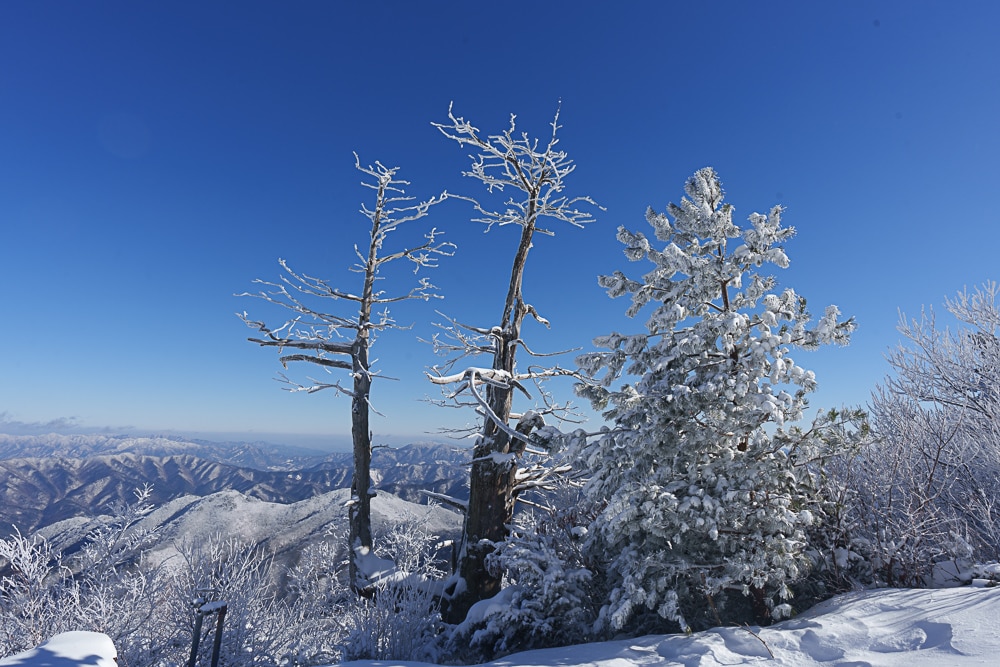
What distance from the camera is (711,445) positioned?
17.8 ft

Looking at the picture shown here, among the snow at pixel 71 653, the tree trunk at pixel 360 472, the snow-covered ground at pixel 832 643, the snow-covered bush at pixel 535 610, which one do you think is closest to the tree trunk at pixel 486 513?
the snow-covered bush at pixel 535 610

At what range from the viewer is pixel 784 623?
4.93m

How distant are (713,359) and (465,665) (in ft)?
16.6

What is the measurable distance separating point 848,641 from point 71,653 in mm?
6580

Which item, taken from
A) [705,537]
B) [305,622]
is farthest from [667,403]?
[305,622]

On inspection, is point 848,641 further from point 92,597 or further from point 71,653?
point 92,597

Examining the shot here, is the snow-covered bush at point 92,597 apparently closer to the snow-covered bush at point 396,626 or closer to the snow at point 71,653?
the snow-covered bush at point 396,626

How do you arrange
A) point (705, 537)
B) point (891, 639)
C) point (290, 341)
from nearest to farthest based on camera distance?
point (891, 639) → point (705, 537) → point (290, 341)

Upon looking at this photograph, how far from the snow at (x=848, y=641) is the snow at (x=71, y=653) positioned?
207 cm

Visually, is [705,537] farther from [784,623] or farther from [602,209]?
[602,209]

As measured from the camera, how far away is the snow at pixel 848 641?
3635mm

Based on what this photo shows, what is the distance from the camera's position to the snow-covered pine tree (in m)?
5.03

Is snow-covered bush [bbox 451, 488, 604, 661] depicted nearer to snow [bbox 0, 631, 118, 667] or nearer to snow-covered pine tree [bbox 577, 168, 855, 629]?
snow-covered pine tree [bbox 577, 168, 855, 629]

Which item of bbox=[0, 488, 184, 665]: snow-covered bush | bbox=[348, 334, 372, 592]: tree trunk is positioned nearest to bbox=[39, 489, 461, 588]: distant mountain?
bbox=[0, 488, 184, 665]: snow-covered bush
